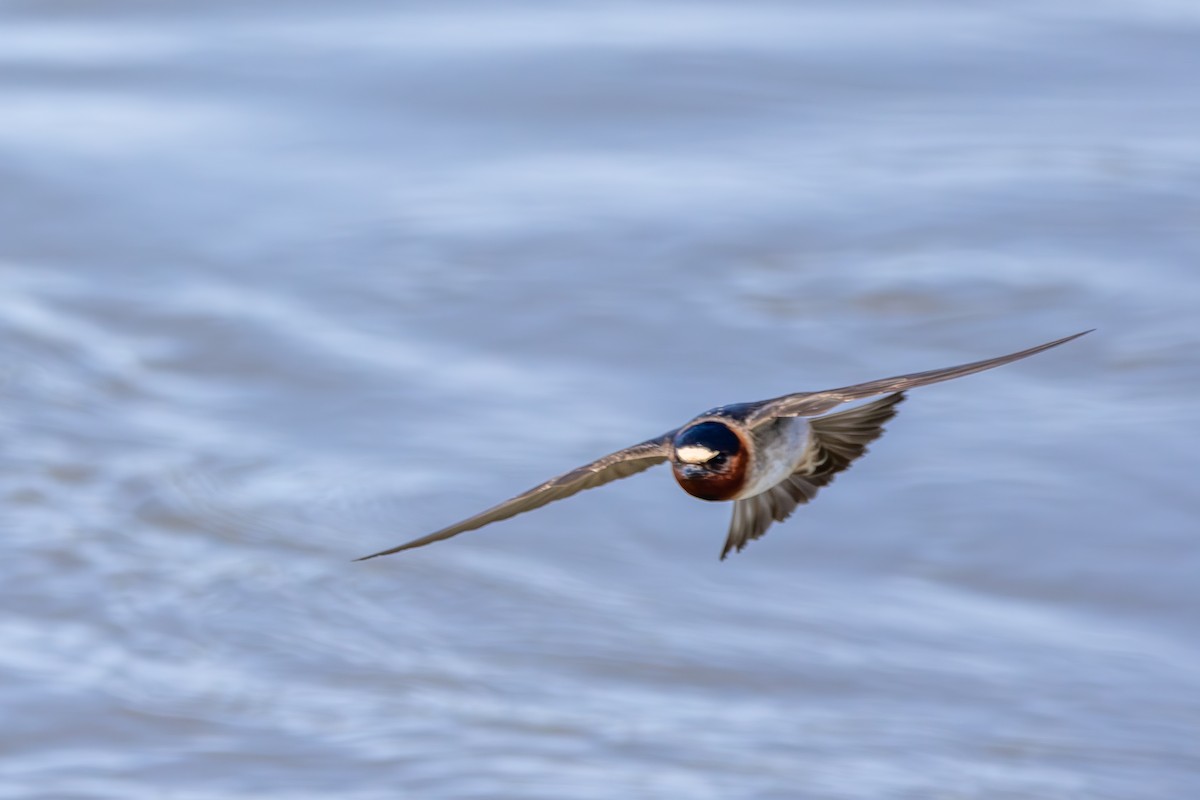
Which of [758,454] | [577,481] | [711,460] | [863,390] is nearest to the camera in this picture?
[863,390]

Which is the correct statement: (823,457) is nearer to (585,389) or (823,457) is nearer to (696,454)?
(696,454)

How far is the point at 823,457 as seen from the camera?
13.6 feet

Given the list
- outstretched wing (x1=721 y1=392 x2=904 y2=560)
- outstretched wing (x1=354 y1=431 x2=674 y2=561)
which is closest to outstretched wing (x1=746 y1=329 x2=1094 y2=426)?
outstretched wing (x1=354 y1=431 x2=674 y2=561)

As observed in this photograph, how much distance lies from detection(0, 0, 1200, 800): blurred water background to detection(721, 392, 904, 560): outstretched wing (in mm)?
1002

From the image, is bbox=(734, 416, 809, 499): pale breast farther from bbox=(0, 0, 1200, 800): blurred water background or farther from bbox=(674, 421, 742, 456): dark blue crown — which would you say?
bbox=(0, 0, 1200, 800): blurred water background

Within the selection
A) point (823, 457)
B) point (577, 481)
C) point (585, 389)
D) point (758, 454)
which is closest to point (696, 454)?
point (758, 454)

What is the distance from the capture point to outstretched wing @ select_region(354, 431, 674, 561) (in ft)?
12.6

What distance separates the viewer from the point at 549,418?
658 centimetres

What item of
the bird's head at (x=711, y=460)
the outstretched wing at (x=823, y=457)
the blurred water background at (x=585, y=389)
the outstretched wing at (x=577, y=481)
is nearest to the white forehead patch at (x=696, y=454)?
the bird's head at (x=711, y=460)

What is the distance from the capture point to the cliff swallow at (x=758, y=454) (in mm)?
3596

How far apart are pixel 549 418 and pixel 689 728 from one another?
1531 mm

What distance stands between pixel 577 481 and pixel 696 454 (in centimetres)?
31

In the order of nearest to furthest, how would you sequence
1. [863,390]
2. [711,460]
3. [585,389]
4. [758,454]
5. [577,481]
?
[863,390], [711,460], [758,454], [577,481], [585,389]

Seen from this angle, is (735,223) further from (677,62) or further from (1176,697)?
(1176,697)
